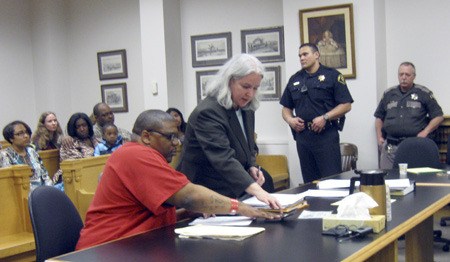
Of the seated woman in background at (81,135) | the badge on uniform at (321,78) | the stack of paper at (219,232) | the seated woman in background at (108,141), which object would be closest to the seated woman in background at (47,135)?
the seated woman in background at (81,135)

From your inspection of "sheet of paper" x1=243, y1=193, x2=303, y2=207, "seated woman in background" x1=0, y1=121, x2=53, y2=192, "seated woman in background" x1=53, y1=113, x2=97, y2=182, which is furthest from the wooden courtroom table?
"seated woman in background" x1=53, y1=113, x2=97, y2=182

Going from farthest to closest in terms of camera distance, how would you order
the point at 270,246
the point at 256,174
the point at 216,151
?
1. the point at 256,174
2. the point at 216,151
3. the point at 270,246

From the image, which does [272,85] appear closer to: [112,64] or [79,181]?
[112,64]

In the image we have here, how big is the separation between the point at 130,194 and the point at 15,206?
2.04m

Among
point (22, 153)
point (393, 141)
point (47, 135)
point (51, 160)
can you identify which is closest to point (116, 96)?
point (47, 135)

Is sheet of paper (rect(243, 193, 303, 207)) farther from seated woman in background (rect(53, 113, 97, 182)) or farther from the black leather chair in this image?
seated woman in background (rect(53, 113, 97, 182))

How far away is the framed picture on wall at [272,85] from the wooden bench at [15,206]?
365cm

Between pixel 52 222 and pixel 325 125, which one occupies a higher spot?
pixel 325 125

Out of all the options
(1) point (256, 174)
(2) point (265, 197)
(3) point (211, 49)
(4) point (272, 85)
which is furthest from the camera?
(3) point (211, 49)

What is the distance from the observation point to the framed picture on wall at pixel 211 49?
25.5 ft

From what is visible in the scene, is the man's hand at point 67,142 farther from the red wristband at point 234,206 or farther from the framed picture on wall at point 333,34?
the red wristband at point 234,206

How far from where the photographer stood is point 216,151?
308 centimetres

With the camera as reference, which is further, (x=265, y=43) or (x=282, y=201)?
(x=265, y=43)

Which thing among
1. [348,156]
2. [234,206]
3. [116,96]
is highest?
[116,96]
